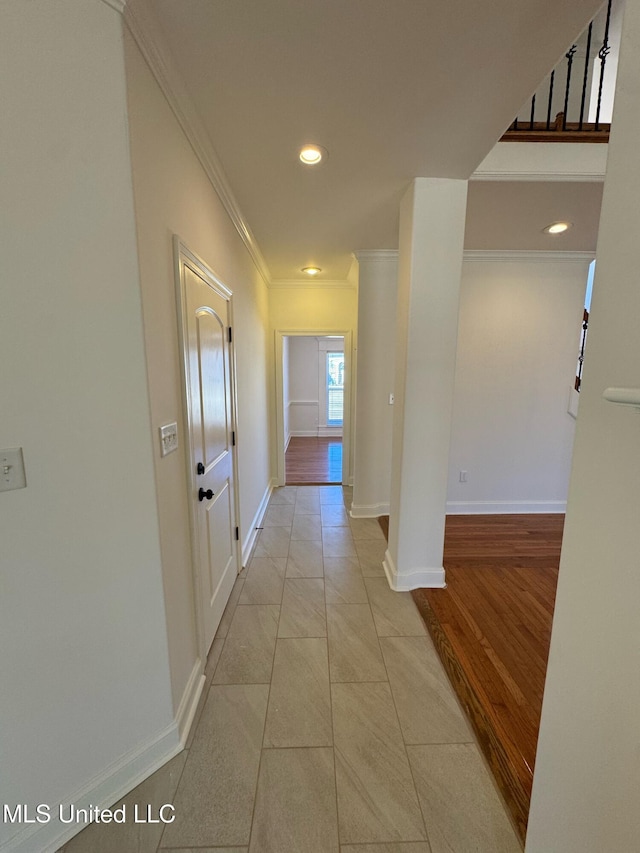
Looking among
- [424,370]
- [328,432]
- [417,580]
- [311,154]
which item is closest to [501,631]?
[417,580]

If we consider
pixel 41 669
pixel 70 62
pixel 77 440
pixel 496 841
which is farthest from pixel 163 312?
pixel 496 841

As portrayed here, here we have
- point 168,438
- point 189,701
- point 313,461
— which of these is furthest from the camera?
point 313,461

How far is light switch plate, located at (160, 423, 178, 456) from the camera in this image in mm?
1241

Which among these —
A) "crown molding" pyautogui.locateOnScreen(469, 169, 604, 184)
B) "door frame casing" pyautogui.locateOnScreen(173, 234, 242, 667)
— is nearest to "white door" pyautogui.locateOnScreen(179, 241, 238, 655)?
"door frame casing" pyautogui.locateOnScreen(173, 234, 242, 667)

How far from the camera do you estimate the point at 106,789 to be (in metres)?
1.16

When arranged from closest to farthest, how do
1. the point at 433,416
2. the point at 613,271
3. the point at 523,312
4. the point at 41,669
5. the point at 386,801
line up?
the point at 613,271
the point at 41,669
the point at 386,801
the point at 433,416
the point at 523,312

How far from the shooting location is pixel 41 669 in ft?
3.29

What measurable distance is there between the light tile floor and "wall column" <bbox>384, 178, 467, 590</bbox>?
1.41 feet

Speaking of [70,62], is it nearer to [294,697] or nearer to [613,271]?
[613,271]

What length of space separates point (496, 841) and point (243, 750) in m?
0.90

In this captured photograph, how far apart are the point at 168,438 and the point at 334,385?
6802 millimetres

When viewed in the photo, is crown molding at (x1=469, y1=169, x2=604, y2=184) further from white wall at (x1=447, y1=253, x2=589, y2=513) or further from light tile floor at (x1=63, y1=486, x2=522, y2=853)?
light tile floor at (x1=63, y1=486, x2=522, y2=853)

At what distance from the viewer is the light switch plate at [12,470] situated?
891 millimetres

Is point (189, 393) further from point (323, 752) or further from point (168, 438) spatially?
point (323, 752)
